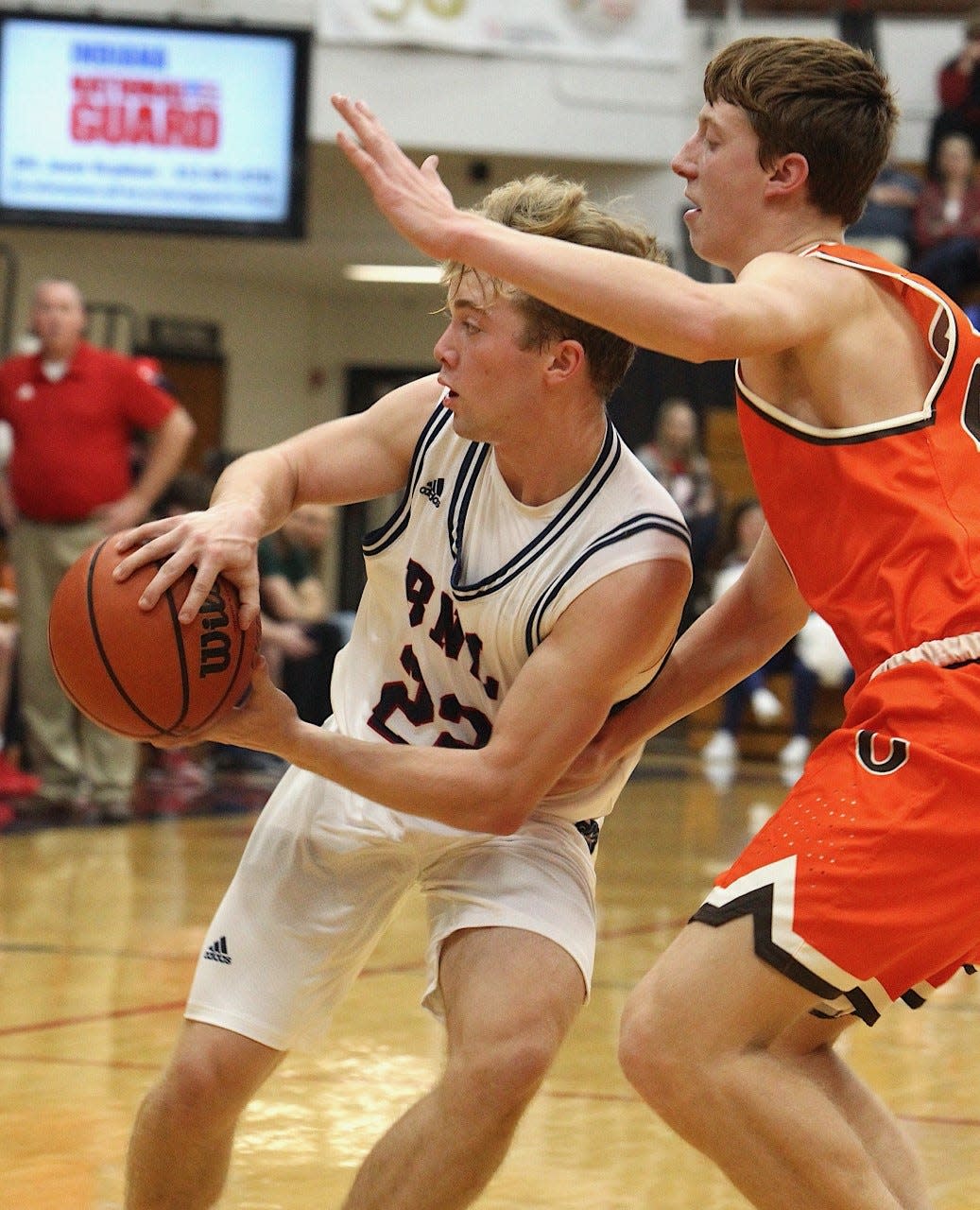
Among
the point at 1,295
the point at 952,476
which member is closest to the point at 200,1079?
the point at 952,476

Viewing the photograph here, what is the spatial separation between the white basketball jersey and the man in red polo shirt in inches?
201

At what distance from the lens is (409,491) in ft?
9.68

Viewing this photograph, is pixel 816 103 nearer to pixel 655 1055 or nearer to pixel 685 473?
pixel 655 1055

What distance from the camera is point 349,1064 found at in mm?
3967

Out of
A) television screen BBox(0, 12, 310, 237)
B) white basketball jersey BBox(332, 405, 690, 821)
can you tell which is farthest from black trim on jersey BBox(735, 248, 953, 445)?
television screen BBox(0, 12, 310, 237)

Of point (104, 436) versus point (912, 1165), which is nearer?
point (912, 1165)

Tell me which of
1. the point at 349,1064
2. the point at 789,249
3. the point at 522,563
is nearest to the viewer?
the point at 789,249

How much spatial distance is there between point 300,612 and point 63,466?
7.16ft

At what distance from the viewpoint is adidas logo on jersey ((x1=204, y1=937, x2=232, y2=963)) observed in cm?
279

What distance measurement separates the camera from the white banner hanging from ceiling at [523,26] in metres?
12.4

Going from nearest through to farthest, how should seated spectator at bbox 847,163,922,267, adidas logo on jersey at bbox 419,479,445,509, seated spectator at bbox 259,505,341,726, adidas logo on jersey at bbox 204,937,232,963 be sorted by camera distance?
adidas logo on jersey at bbox 204,937,232,963, adidas logo on jersey at bbox 419,479,445,509, seated spectator at bbox 259,505,341,726, seated spectator at bbox 847,163,922,267

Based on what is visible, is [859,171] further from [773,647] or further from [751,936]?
[751,936]

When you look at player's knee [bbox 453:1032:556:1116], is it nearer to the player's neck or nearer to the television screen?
the player's neck

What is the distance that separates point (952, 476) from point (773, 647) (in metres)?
0.67
